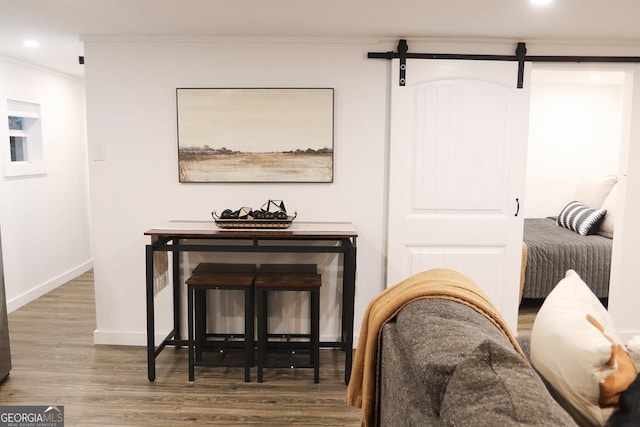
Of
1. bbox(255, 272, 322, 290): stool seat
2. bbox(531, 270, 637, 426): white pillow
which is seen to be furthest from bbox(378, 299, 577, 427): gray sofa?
bbox(255, 272, 322, 290): stool seat

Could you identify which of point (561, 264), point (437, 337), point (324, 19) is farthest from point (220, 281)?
point (561, 264)

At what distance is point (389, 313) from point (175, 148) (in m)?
2.24

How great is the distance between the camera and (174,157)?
11.8 ft

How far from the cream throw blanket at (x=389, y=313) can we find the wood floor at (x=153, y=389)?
812 mm

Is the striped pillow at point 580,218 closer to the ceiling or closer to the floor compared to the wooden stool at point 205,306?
closer to the ceiling

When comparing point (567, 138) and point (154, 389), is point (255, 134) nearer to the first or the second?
point (154, 389)

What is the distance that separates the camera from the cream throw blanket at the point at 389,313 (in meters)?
1.75

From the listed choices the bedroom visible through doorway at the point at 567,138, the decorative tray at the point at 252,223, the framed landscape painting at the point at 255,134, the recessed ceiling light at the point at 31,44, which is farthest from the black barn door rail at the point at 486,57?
the bedroom visible through doorway at the point at 567,138

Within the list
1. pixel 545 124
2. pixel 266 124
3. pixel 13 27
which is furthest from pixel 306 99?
pixel 545 124

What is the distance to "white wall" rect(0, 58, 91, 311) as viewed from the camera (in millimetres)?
Result: 4453

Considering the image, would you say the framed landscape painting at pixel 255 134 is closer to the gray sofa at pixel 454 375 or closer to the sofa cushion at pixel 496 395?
the gray sofa at pixel 454 375

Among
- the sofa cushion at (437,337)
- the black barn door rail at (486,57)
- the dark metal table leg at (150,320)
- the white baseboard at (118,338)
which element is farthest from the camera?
the white baseboard at (118,338)

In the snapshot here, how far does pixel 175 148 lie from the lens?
141 inches

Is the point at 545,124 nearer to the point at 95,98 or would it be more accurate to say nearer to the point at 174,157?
the point at 174,157
